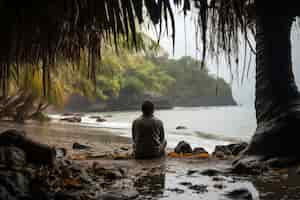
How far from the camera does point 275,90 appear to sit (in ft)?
16.2

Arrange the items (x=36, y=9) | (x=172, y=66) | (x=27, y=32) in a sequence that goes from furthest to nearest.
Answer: (x=172, y=66) → (x=27, y=32) → (x=36, y=9)

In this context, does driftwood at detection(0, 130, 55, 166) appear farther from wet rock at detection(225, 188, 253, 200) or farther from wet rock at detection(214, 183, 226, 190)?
wet rock at detection(225, 188, 253, 200)

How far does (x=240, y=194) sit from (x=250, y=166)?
4.20 feet

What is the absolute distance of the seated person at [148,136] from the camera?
6199mm

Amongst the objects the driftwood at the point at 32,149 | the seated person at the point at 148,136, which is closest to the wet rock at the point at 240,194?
the driftwood at the point at 32,149

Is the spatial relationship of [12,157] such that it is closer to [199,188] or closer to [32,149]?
[32,149]

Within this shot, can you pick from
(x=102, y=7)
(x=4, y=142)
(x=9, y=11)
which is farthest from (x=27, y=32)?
(x=4, y=142)

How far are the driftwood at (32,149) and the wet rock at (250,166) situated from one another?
2.28m

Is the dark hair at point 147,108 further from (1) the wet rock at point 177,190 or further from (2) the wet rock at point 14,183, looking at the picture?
(2) the wet rock at point 14,183

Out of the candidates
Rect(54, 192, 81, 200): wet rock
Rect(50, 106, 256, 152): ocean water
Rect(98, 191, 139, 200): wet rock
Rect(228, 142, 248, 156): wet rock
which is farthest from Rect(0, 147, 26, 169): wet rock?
Rect(50, 106, 256, 152): ocean water

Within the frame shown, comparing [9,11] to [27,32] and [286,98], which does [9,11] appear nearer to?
[27,32]

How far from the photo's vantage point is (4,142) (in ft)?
14.9

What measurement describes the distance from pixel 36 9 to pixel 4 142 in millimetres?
2425

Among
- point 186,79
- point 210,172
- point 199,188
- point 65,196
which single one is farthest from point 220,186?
point 186,79
